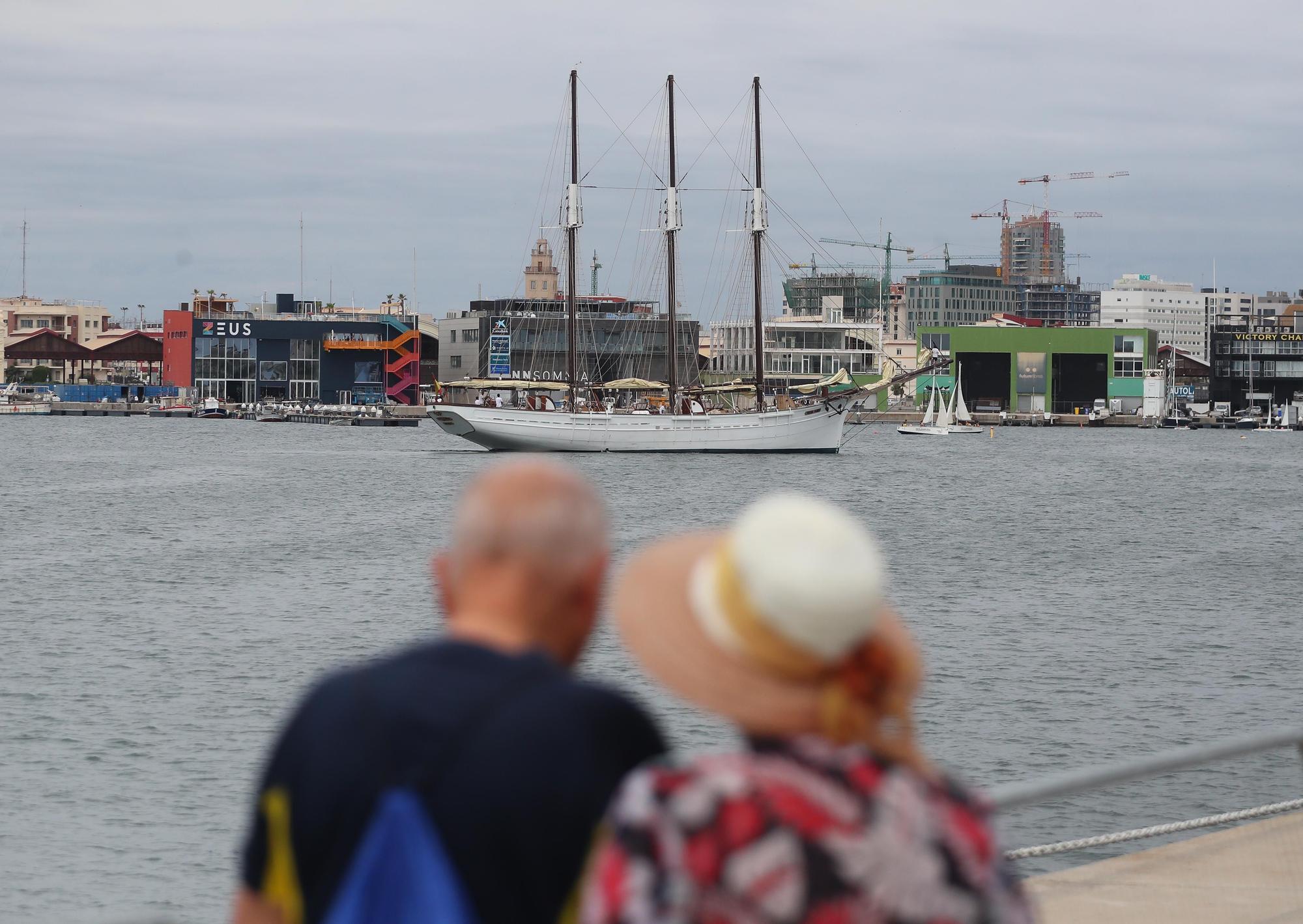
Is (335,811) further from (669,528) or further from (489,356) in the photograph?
(489,356)

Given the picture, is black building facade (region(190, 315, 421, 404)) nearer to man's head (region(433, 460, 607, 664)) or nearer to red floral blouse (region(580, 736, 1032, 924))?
man's head (region(433, 460, 607, 664))

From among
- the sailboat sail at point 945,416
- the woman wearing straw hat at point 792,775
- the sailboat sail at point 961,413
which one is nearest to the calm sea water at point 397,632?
the woman wearing straw hat at point 792,775

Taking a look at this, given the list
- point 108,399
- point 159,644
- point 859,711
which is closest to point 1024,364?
point 108,399

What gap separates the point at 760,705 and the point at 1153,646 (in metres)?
28.8

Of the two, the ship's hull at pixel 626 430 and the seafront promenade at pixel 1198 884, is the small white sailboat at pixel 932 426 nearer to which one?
the ship's hull at pixel 626 430

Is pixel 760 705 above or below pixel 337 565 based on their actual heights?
above

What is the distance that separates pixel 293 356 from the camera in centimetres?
15962

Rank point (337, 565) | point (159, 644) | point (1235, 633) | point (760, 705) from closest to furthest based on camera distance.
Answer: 1. point (760, 705)
2. point (159, 644)
3. point (1235, 633)
4. point (337, 565)

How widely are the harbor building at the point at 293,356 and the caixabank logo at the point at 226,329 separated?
0.21 feet

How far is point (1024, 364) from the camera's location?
168m

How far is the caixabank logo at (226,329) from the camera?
520ft

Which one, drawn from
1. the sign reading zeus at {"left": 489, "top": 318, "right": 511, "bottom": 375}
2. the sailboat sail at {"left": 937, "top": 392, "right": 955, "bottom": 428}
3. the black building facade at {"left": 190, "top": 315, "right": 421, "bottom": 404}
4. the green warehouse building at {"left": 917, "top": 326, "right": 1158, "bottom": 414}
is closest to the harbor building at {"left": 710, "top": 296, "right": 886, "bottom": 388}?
the green warehouse building at {"left": 917, "top": 326, "right": 1158, "bottom": 414}

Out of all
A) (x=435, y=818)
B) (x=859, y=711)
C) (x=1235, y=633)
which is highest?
(x=859, y=711)

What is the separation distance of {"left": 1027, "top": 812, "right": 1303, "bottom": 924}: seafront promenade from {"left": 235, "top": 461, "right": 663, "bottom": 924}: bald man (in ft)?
13.1
